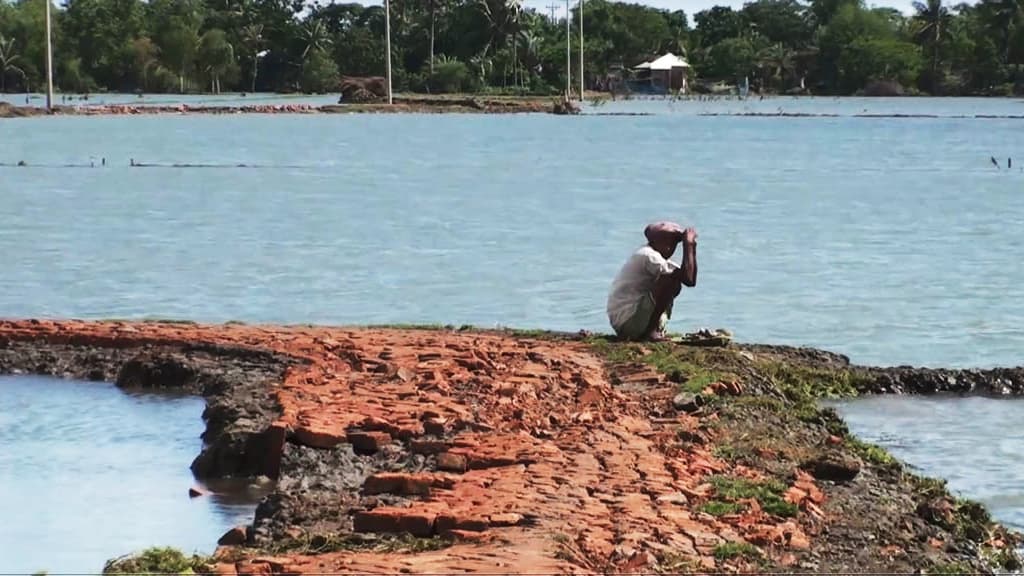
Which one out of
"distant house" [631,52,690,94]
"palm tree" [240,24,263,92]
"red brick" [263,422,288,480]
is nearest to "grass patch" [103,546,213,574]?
"red brick" [263,422,288,480]

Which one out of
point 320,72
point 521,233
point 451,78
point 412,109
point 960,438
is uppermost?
point 320,72

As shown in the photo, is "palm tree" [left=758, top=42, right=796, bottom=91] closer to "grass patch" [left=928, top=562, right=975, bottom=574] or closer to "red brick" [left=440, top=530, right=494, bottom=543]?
"grass patch" [left=928, top=562, right=975, bottom=574]

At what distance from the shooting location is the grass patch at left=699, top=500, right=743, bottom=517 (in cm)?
817

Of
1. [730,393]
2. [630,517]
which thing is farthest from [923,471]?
[630,517]

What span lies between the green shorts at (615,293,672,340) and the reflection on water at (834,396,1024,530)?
4.91 ft

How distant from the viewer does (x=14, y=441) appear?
1191 centimetres

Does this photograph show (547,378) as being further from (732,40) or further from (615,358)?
(732,40)

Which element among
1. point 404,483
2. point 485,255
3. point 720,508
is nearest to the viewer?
point 720,508

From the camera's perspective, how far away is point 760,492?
8.53 meters

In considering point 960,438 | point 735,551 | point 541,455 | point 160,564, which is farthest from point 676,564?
point 960,438

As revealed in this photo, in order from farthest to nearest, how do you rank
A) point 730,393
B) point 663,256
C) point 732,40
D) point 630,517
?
point 732,40
point 663,256
point 730,393
point 630,517

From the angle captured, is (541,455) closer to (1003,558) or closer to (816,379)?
(1003,558)

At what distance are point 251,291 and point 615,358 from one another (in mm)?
10838

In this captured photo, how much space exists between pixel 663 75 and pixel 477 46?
46.0 ft
